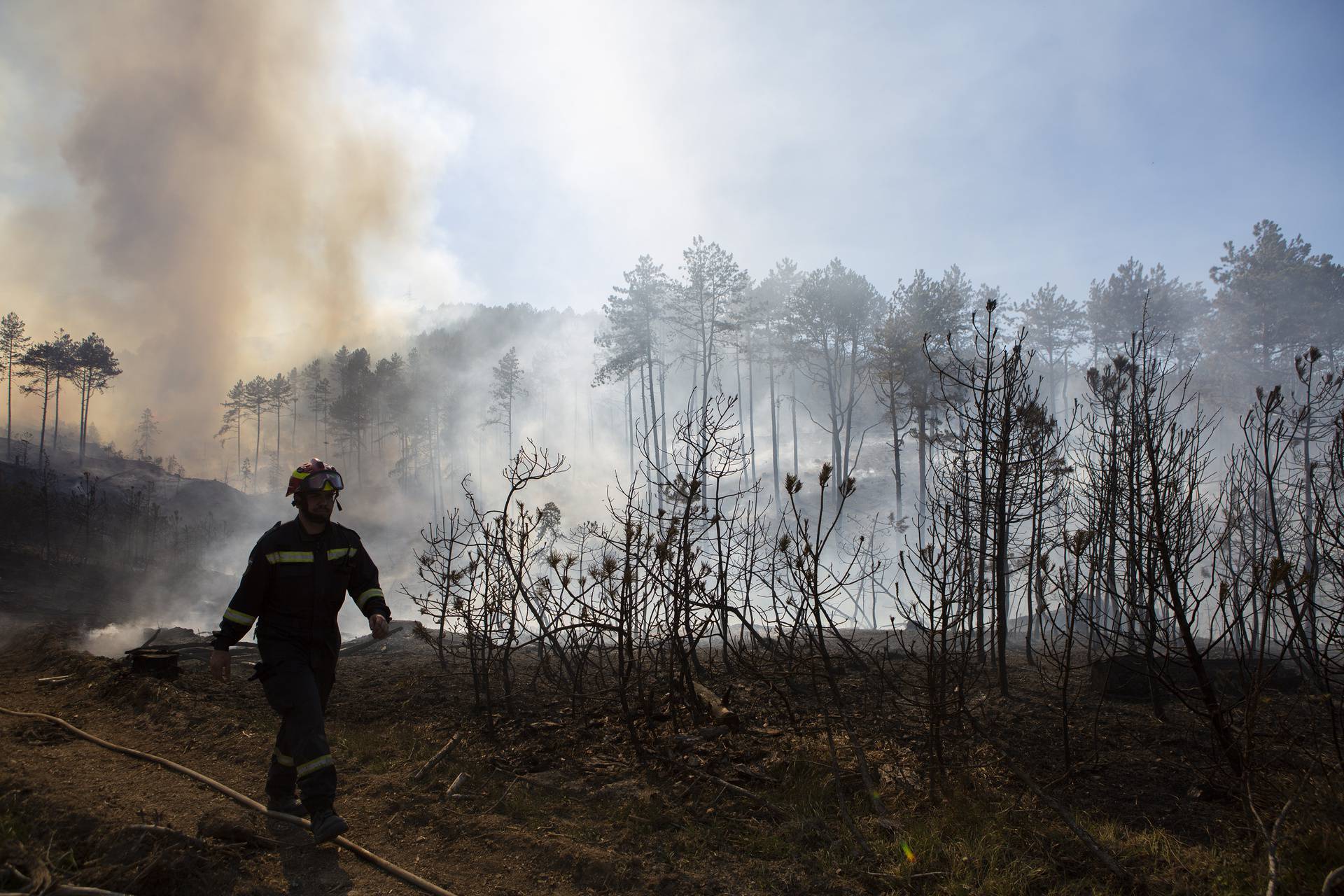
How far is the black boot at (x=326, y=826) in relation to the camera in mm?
3471

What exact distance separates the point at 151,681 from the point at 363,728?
8.48ft

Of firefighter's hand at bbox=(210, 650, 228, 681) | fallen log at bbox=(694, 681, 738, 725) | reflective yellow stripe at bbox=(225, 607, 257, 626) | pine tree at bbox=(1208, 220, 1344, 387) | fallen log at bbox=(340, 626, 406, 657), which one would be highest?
pine tree at bbox=(1208, 220, 1344, 387)

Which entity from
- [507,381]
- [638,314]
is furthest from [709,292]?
→ [507,381]

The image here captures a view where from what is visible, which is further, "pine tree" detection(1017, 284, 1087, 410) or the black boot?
"pine tree" detection(1017, 284, 1087, 410)

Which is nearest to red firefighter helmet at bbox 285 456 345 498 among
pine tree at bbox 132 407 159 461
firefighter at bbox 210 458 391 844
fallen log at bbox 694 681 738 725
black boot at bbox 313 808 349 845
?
firefighter at bbox 210 458 391 844

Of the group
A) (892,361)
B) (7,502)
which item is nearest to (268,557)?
(892,361)

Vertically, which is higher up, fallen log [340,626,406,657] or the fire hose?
the fire hose

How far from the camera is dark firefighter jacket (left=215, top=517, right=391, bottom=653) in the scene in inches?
152

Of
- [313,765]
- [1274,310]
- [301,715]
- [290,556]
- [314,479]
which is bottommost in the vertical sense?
[313,765]

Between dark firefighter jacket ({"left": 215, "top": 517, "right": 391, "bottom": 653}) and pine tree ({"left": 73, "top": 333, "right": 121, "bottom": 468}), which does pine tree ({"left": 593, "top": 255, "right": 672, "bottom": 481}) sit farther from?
pine tree ({"left": 73, "top": 333, "right": 121, "bottom": 468})

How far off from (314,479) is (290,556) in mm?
483

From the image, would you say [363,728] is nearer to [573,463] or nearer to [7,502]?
[7,502]

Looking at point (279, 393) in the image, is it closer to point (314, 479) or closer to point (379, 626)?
point (314, 479)

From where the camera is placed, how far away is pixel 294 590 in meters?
3.96
